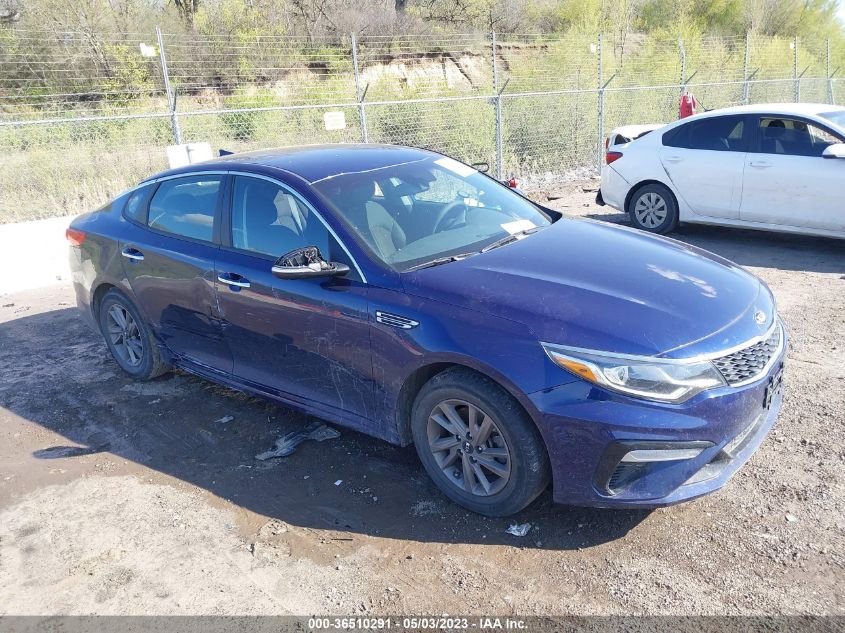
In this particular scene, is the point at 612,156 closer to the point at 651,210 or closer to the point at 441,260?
the point at 651,210

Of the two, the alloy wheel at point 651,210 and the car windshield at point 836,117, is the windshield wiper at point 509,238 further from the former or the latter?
the car windshield at point 836,117

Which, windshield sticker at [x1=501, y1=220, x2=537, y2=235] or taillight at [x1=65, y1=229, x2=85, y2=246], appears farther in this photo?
taillight at [x1=65, y1=229, x2=85, y2=246]

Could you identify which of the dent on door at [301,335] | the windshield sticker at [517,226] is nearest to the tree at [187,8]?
the dent on door at [301,335]

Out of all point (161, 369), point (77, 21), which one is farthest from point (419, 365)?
point (77, 21)

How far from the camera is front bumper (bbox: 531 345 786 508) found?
288cm

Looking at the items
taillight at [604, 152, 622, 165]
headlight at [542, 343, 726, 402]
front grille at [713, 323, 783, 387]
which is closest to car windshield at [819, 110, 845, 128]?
taillight at [604, 152, 622, 165]

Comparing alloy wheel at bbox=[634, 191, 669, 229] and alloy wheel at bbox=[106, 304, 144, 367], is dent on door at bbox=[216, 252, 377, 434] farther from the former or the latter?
alloy wheel at bbox=[634, 191, 669, 229]

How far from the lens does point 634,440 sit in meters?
2.89

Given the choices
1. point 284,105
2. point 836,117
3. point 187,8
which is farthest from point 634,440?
point 187,8

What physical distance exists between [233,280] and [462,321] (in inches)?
64.5

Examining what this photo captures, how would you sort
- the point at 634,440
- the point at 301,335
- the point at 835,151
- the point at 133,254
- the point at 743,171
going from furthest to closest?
the point at 743,171 → the point at 835,151 → the point at 133,254 → the point at 301,335 → the point at 634,440

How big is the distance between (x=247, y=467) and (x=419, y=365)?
1.38 metres

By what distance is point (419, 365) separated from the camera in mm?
3373

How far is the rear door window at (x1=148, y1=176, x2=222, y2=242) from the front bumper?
2572 mm
